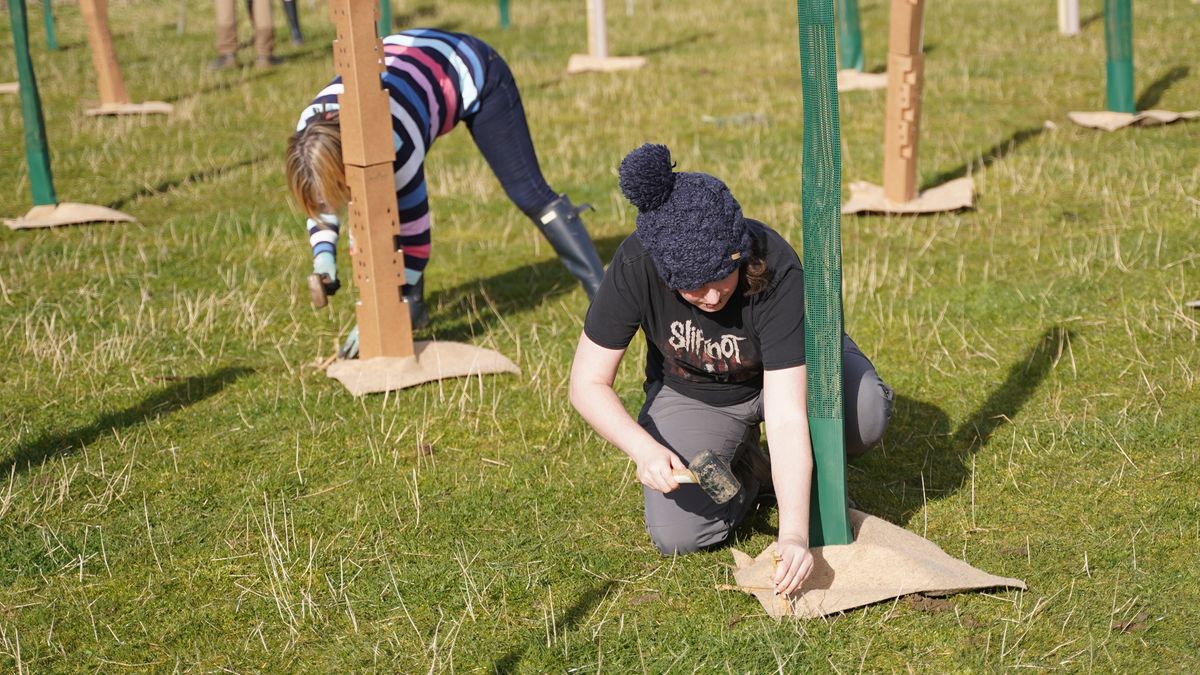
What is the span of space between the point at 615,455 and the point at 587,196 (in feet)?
14.0

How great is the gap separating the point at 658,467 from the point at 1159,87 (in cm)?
900

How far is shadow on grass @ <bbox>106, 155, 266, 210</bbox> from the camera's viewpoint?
9.12 meters

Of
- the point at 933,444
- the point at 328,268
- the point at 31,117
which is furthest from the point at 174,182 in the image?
the point at 933,444

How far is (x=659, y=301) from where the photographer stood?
3.73 m

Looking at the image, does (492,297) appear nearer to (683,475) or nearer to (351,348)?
(351,348)

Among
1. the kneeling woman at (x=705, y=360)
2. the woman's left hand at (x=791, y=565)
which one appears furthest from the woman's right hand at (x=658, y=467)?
the woman's left hand at (x=791, y=565)

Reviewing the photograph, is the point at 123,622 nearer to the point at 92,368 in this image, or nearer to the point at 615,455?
the point at 615,455

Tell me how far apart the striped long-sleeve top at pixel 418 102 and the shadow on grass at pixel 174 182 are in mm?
4051

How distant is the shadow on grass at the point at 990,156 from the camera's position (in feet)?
28.2

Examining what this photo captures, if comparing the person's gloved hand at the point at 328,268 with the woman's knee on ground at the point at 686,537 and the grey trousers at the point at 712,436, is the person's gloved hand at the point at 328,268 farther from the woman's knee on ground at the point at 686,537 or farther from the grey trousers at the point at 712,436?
the woman's knee on ground at the point at 686,537

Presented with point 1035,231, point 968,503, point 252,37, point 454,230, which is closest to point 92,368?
point 454,230

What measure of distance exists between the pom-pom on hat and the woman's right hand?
1.64 ft

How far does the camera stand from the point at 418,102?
18.2 feet

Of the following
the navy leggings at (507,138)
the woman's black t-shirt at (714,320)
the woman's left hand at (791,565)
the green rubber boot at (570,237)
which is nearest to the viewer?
the woman's left hand at (791,565)
